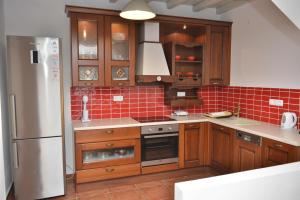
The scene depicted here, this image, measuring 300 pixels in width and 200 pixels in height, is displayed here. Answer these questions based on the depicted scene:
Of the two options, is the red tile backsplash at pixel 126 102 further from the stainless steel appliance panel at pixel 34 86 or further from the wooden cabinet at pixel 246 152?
the wooden cabinet at pixel 246 152

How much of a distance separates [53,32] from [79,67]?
2.12 feet

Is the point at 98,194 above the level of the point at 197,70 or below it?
below

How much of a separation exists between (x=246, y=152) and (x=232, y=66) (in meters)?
1.55

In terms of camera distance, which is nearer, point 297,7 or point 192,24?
point 297,7

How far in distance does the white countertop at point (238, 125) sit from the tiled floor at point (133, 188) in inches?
29.6

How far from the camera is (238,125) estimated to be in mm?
3035

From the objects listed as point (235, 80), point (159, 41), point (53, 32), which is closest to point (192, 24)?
point (159, 41)

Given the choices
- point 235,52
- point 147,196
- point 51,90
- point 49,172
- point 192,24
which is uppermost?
point 192,24

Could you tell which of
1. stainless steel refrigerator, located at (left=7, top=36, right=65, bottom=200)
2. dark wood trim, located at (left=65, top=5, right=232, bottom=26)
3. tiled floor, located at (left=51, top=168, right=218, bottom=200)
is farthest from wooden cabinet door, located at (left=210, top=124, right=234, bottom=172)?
stainless steel refrigerator, located at (left=7, top=36, right=65, bottom=200)

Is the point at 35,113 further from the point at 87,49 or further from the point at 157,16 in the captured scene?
the point at 157,16

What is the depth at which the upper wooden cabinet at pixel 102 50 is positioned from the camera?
3.00 meters

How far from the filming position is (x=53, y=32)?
3.19m

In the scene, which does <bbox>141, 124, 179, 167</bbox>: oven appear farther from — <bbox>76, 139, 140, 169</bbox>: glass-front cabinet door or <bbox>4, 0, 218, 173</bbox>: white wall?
<bbox>4, 0, 218, 173</bbox>: white wall

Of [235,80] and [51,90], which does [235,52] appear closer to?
[235,80]
